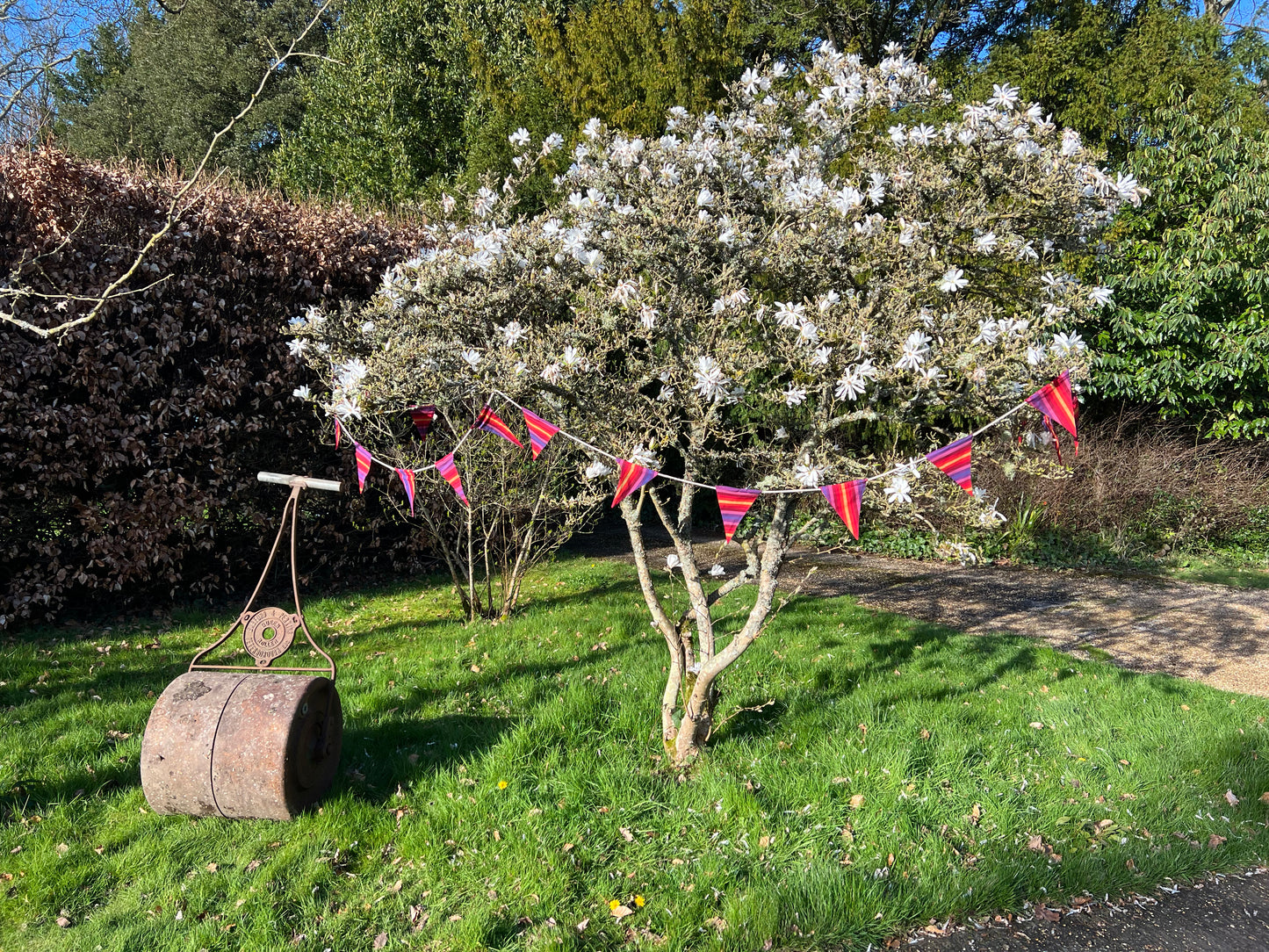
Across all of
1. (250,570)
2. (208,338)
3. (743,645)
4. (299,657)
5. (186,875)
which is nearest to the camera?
(186,875)

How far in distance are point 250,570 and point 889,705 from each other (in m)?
6.18

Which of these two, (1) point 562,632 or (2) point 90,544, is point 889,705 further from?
(2) point 90,544

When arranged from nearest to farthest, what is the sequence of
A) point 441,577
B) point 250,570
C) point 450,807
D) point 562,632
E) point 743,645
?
point 450,807 < point 743,645 < point 562,632 < point 250,570 < point 441,577

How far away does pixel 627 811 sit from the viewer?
351 cm

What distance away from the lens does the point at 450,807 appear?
3.47 metres

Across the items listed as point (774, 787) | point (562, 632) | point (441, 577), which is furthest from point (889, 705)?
point (441, 577)

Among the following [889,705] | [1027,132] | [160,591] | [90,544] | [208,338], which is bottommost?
[889,705]

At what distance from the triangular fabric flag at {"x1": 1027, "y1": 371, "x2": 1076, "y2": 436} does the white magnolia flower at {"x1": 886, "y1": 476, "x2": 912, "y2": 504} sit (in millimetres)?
677

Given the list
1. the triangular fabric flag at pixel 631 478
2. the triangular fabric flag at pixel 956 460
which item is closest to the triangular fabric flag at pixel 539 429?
the triangular fabric flag at pixel 631 478

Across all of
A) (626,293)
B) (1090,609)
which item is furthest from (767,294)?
(1090,609)

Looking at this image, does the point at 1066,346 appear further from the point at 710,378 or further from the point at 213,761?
the point at 213,761

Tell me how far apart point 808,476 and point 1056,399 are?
3.64 ft

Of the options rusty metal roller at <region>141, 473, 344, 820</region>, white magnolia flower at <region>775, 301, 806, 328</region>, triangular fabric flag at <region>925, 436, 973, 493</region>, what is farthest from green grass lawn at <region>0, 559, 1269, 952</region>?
white magnolia flower at <region>775, 301, 806, 328</region>

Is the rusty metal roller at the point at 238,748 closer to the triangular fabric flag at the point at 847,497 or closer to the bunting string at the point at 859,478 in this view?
the bunting string at the point at 859,478
